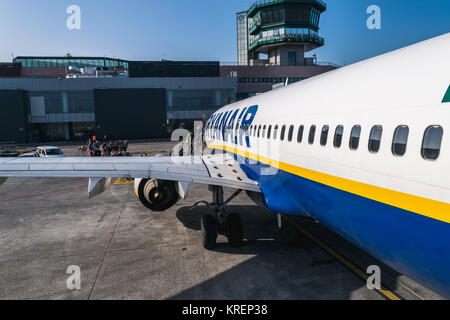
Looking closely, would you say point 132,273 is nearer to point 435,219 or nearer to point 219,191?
point 219,191

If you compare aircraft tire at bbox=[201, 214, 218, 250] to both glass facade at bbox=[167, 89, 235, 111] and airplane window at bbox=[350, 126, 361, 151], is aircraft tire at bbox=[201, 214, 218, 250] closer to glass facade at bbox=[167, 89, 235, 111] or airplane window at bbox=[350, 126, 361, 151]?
airplane window at bbox=[350, 126, 361, 151]

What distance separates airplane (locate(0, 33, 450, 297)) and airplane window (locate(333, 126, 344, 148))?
0.02 meters

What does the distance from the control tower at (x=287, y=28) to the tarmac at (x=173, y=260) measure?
72.4 metres

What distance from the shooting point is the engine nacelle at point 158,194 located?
12.2 m

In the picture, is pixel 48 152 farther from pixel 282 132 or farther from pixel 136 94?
pixel 136 94

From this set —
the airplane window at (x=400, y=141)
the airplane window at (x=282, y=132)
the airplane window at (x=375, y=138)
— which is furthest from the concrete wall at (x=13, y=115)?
the airplane window at (x=400, y=141)

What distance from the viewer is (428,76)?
480 centimetres

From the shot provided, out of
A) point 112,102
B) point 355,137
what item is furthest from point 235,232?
point 112,102

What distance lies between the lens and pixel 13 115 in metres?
60.5

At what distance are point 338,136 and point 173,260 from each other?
676 cm

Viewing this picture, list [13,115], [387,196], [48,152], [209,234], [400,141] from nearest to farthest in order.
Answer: [400,141] < [387,196] < [209,234] < [48,152] < [13,115]

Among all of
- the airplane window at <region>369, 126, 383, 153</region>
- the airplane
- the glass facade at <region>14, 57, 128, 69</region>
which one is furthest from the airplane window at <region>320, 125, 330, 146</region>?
the glass facade at <region>14, 57, 128, 69</region>

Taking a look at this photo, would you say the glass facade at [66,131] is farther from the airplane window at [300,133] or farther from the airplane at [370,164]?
the airplane window at [300,133]
